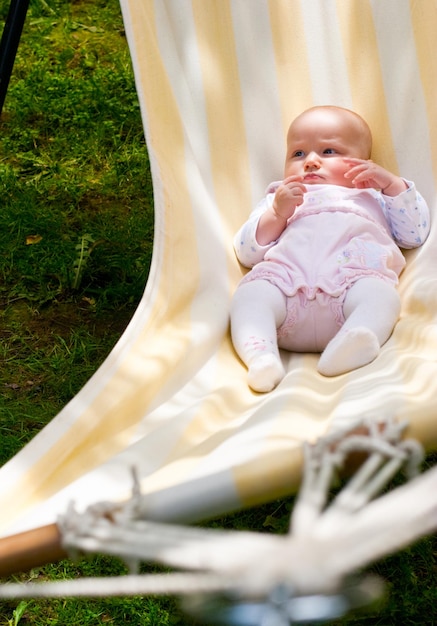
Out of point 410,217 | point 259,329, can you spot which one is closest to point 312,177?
point 410,217

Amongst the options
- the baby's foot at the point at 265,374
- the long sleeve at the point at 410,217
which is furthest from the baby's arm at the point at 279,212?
the baby's foot at the point at 265,374

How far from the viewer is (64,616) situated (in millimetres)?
1880

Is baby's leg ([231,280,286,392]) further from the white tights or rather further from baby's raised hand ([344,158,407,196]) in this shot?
baby's raised hand ([344,158,407,196])

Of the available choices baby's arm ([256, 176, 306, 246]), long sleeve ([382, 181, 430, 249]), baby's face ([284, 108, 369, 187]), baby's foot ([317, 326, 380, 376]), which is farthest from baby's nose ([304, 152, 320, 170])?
baby's foot ([317, 326, 380, 376])

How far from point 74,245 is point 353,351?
1.34 meters

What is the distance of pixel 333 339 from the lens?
1.80 metres

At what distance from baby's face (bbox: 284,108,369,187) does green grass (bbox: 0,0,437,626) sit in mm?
678

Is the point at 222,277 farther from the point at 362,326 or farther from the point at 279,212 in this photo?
the point at 362,326

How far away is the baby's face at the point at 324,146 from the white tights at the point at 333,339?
15.5 inches

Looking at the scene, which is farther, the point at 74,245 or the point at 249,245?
the point at 74,245

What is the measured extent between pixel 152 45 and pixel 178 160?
0.32m

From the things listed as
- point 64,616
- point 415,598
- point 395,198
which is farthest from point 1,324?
point 415,598

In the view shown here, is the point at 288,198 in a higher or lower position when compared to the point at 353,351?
higher

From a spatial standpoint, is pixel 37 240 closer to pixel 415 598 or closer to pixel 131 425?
pixel 131 425
